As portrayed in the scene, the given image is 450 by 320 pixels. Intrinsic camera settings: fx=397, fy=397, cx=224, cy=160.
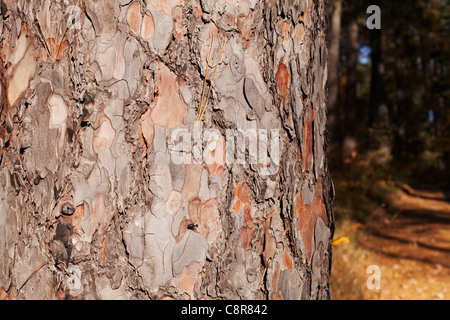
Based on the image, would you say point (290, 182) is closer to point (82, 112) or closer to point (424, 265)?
point (82, 112)

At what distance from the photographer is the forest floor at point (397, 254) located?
390 cm

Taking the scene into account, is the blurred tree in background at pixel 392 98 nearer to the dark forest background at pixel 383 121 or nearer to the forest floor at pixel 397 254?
the dark forest background at pixel 383 121

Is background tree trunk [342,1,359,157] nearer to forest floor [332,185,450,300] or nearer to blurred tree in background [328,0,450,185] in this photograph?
blurred tree in background [328,0,450,185]

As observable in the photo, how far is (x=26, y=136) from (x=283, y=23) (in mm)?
895

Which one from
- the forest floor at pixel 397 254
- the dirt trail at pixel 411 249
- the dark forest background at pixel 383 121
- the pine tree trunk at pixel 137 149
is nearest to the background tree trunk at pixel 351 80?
the dark forest background at pixel 383 121

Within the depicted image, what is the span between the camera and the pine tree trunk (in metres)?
1.18

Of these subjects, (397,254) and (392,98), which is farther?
(392,98)

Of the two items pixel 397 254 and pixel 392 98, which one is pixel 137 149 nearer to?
pixel 397 254

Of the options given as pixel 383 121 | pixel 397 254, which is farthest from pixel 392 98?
pixel 397 254

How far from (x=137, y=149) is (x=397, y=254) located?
16.1 feet

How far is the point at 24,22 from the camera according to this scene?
4.11 feet

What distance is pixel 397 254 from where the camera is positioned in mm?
5199

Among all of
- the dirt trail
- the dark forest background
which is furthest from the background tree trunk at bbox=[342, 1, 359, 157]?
the dirt trail

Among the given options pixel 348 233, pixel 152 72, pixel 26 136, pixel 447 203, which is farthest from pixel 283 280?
pixel 447 203
